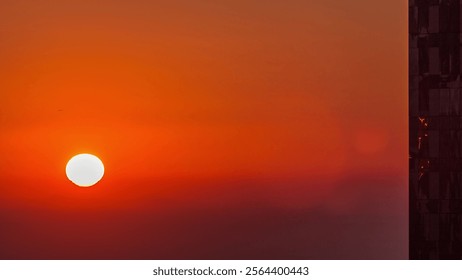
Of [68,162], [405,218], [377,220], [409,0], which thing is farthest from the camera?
[409,0]

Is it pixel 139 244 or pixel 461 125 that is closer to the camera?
pixel 139 244

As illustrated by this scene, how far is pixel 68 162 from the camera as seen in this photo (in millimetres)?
30734

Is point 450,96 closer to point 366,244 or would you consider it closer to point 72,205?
point 366,244

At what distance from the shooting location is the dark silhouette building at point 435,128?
129 ft

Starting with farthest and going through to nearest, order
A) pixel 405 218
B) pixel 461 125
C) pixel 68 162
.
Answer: pixel 461 125, pixel 405 218, pixel 68 162

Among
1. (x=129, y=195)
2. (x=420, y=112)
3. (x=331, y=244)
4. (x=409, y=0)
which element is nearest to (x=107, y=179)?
(x=129, y=195)

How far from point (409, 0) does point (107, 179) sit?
19744mm

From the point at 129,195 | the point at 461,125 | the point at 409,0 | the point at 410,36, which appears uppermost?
the point at 409,0

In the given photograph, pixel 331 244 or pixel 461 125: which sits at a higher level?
pixel 461 125

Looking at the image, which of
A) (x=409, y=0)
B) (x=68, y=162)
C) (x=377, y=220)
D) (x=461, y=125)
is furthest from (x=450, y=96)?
(x=68, y=162)

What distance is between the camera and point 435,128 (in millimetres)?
39875

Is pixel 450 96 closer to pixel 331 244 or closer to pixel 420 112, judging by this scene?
pixel 420 112

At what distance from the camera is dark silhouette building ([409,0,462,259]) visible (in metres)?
39.2

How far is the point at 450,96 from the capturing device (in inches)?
1551
